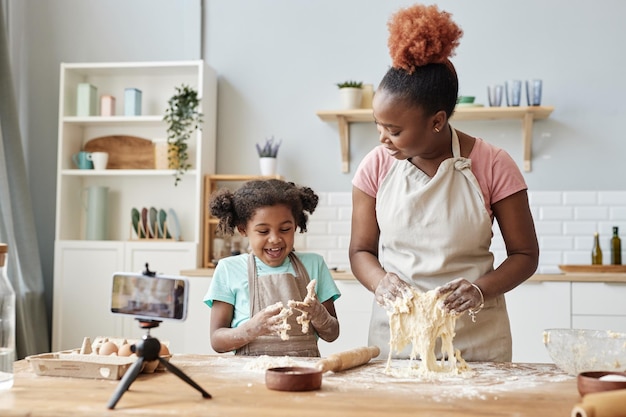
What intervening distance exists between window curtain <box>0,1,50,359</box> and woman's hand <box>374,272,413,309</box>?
338 cm

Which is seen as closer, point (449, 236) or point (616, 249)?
point (449, 236)

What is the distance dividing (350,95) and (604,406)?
3.75 m

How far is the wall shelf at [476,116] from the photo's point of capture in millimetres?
4664

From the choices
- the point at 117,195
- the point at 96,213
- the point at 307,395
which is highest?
the point at 117,195

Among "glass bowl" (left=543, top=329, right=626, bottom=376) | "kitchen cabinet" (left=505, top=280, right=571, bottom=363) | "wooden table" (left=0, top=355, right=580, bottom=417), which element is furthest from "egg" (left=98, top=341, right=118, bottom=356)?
"kitchen cabinet" (left=505, top=280, right=571, bottom=363)

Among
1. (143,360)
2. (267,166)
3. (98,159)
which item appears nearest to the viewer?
(143,360)

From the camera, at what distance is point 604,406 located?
128 centimetres

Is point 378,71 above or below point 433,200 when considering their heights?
above

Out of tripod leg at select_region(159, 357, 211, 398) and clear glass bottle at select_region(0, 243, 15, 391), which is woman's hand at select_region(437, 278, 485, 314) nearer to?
tripod leg at select_region(159, 357, 211, 398)

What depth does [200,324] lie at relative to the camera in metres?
4.44

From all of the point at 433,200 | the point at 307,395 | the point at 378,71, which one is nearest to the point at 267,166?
the point at 378,71

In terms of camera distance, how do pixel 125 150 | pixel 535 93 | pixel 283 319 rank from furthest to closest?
pixel 125 150
pixel 535 93
pixel 283 319

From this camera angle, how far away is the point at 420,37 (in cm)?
198

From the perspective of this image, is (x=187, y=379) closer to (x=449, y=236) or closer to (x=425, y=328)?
(x=425, y=328)
